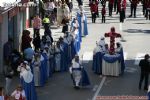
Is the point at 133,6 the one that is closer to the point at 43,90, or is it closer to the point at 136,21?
the point at 136,21

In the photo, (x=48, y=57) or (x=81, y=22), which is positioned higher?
(x=81, y=22)

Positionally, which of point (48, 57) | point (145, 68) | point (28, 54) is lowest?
point (145, 68)

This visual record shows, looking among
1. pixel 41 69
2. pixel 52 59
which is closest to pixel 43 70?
pixel 41 69

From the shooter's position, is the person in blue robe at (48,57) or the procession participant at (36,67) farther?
the person in blue robe at (48,57)

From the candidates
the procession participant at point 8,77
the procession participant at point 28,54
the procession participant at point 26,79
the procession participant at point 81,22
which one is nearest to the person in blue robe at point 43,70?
the procession participant at point 28,54

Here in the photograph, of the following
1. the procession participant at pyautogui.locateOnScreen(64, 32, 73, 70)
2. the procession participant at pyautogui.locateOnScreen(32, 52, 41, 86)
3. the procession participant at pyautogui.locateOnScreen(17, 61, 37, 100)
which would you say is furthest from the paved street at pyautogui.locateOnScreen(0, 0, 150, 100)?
the procession participant at pyautogui.locateOnScreen(17, 61, 37, 100)

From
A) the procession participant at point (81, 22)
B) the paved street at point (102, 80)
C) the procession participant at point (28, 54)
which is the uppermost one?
the procession participant at point (81, 22)

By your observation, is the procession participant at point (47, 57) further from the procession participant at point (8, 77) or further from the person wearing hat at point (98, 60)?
the person wearing hat at point (98, 60)

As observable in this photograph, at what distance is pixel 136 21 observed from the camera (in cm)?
4303

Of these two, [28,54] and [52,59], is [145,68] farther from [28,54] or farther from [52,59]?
[28,54]

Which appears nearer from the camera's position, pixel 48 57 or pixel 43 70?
pixel 43 70

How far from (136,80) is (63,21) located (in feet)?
41.8

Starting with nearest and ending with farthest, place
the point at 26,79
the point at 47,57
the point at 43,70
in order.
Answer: the point at 26,79 → the point at 43,70 → the point at 47,57

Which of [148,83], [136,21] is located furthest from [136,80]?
[136,21]
